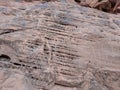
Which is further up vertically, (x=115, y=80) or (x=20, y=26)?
(x=20, y=26)

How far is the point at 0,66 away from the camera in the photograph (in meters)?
5.18

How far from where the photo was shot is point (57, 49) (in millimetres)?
5641

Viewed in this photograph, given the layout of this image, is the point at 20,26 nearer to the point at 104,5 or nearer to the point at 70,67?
the point at 70,67

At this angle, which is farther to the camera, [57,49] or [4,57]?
[57,49]

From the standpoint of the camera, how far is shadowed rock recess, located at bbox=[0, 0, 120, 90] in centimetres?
502

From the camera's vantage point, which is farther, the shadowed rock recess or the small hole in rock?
the small hole in rock

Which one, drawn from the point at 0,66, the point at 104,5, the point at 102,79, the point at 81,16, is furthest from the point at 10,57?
the point at 104,5

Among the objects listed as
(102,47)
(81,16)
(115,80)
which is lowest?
(115,80)

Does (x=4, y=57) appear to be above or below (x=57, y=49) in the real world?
below

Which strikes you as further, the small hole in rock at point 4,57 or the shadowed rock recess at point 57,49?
the small hole in rock at point 4,57

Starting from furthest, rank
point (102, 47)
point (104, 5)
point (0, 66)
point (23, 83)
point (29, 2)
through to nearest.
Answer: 1. point (104, 5)
2. point (29, 2)
3. point (102, 47)
4. point (0, 66)
5. point (23, 83)

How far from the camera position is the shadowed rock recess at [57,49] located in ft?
16.5

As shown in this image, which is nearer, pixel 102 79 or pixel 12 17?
pixel 102 79

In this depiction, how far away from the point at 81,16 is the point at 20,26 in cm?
156
